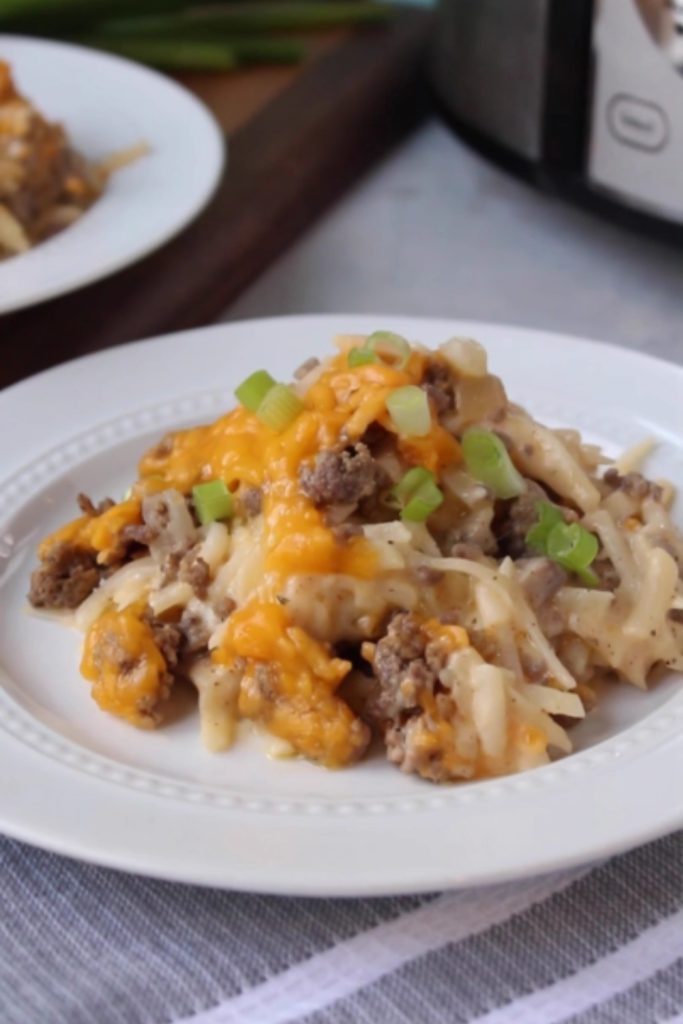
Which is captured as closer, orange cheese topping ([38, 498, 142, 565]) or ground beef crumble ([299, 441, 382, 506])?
ground beef crumble ([299, 441, 382, 506])

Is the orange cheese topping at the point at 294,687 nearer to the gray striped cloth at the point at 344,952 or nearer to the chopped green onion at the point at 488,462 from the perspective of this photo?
the gray striped cloth at the point at 344,952

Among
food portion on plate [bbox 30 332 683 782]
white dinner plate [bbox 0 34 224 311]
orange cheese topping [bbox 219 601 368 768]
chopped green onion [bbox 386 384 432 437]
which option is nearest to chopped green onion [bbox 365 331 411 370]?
food portion on plate [bbox 30 332 683 782]

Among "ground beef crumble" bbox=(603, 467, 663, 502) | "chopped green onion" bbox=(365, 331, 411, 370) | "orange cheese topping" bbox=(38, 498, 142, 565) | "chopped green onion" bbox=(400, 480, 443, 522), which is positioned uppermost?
"chopped green onion" bbox=(365, 331, 411, 370)

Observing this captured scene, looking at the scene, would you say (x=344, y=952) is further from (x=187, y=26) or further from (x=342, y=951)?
(x=187, y=26)

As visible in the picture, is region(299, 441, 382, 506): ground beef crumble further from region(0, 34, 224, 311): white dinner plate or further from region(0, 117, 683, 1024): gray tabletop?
region(0, 34, 224, 311): white dinner plate

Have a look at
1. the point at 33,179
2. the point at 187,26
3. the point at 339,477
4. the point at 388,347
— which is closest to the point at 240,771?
the point at 339,477

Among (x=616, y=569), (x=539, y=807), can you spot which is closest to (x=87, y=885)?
(x=539, y=807)

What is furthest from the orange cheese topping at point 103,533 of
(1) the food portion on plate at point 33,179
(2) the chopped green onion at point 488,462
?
(1) the food portion on plate at point 33,179
